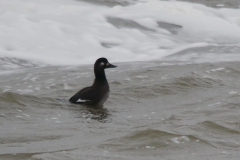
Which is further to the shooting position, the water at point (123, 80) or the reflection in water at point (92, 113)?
the reflection in water at point (92, 113)

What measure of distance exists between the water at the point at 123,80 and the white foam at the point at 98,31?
0.11 ft

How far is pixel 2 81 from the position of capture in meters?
9.91

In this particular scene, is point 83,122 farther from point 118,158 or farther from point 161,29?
point 161,29

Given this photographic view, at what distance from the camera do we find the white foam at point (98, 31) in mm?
12867

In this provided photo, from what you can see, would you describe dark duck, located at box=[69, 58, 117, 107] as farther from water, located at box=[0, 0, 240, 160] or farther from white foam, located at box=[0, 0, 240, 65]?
white foam, located at box=[0, 0, 240, 65]

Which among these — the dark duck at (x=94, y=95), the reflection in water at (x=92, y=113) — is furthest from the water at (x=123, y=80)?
the dark duck at (x=94, y=95)

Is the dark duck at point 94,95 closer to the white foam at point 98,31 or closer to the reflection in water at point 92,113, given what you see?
the reflection in water at point 92,113

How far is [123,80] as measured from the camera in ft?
32.5

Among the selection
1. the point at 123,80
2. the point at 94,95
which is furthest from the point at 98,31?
the point at 94,95

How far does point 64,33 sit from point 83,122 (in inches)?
302

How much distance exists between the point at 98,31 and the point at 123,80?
5.20m

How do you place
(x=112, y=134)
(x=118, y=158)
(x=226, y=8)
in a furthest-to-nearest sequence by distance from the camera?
(x=226, y=8), (x=112, y=134), (x=118, y=158)

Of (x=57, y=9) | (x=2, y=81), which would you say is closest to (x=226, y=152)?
(x=2, y=81)

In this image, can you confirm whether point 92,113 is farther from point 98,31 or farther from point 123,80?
point 98,31
